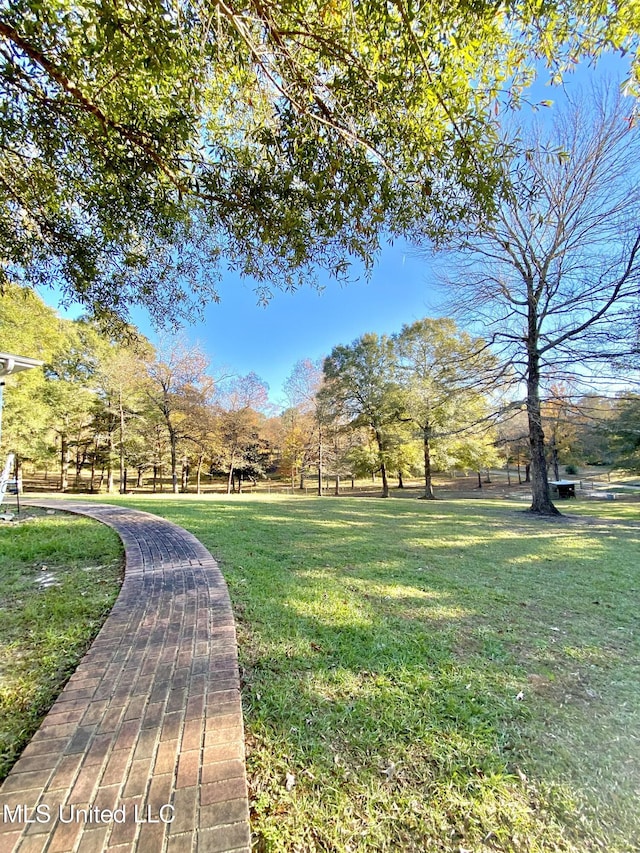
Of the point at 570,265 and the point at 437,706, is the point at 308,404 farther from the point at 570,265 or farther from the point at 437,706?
the point at 437,706

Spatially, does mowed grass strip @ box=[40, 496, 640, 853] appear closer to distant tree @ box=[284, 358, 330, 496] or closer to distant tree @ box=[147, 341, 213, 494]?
distant tree @ box=[284, 358, 330, 496]

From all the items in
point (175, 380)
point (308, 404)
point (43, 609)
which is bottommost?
point (43, 609)

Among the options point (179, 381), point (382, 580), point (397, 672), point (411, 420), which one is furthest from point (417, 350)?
point (397, 672)

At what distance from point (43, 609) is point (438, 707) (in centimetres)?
289

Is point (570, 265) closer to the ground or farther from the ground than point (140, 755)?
farther from the ground

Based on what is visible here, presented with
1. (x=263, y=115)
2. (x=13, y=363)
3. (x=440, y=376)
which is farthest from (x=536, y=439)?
(x=13, y=363)

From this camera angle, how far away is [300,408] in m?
21.5

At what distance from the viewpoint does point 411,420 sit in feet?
52.3

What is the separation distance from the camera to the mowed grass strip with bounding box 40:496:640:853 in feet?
4.09

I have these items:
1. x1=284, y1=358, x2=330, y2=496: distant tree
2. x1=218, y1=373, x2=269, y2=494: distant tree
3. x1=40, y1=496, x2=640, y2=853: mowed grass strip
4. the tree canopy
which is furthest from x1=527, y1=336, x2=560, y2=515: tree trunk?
x1=218, y1=373, x2=269, y2=494: distant tree

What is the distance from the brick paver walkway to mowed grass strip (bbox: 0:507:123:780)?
106 mm

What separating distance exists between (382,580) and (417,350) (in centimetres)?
1411

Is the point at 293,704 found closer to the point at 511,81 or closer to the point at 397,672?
the point at 397,672

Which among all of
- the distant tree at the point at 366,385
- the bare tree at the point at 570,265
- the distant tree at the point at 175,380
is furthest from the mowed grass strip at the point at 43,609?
the distant tree at the point at 175,380
